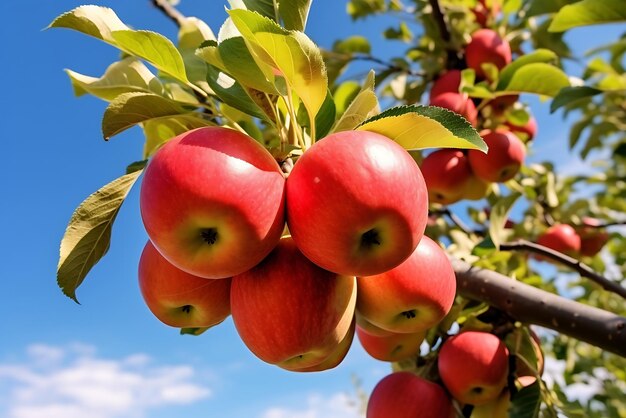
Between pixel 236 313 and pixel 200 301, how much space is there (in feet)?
0.31

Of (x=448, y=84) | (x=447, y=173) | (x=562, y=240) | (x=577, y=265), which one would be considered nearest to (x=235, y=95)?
(x=577, y=265)

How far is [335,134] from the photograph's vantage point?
86 centimetres

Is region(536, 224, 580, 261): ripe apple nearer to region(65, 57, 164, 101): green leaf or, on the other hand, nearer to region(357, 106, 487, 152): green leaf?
region(357, 106, 487, 152): green leaf

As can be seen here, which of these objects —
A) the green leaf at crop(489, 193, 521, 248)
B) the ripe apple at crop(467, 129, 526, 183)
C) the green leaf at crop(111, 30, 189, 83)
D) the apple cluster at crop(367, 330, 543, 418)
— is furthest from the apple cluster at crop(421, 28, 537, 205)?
the green leaf at crop(111, 30, 189, 83)

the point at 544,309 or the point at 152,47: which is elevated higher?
the point at 152,47

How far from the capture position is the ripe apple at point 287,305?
34.3 inches

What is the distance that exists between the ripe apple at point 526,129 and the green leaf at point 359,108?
60.2 inches

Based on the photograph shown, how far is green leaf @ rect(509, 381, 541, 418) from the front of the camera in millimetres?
1349

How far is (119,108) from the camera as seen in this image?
941 mm

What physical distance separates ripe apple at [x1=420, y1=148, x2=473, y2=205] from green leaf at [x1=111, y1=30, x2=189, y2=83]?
1.32 m

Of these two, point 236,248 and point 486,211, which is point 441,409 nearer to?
Result: point 236,248

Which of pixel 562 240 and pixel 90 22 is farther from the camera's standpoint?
pixel 562 240

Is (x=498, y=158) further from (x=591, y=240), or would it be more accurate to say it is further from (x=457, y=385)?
(x=591, y=240)

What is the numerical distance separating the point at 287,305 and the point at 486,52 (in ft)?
5.84
